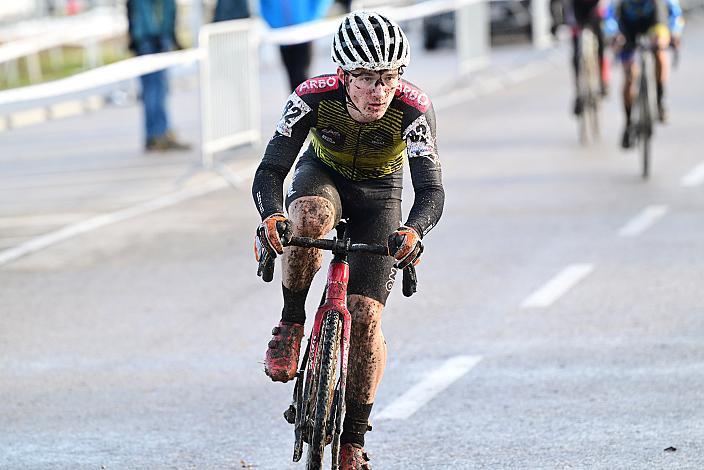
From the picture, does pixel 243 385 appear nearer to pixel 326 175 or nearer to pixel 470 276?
pixel 326 175

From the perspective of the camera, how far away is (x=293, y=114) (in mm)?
5984

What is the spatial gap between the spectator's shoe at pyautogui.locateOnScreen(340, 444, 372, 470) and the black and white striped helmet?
142 centimetres

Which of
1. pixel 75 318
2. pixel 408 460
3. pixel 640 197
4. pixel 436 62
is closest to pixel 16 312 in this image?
pixel 75 318

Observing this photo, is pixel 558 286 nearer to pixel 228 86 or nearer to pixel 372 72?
pixel 372 72

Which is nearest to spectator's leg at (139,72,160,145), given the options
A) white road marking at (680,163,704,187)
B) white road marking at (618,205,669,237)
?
white road marking at (680,163,704,187)

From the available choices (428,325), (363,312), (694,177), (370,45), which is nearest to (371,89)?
(370,45)

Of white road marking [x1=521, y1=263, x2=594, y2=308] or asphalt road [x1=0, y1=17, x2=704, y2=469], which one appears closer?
asphalt road [x1=0, y1=17, x2=704, y2=469]

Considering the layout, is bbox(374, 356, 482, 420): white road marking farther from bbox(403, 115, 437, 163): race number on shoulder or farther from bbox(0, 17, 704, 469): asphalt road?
bbox(403, 115, 437, 163): race number on shoulder

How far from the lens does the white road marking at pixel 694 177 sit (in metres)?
14.1

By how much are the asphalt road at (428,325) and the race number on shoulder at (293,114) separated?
4.65 ft

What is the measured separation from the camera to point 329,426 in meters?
5.66

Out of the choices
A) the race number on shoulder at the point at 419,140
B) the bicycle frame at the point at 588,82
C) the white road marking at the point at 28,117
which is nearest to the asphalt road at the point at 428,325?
the bicycle frame at the point at 588,82

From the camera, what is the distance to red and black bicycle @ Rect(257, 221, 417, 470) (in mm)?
5617

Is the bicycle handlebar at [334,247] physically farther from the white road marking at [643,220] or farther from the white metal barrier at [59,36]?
the white metal barrier at [59,36]
